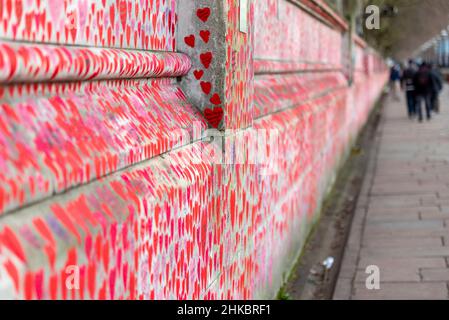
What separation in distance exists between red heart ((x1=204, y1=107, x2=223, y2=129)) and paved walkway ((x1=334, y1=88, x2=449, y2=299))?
200cm

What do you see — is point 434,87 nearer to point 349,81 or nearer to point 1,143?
point 349,81

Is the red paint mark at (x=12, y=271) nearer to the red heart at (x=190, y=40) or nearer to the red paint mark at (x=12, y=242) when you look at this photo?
the red paint mark at (x=12, y=242)

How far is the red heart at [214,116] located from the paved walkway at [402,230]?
6.56 ft

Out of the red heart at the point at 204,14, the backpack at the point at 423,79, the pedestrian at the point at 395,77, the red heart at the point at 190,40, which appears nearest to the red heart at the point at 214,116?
the red heart at the point at 190,40

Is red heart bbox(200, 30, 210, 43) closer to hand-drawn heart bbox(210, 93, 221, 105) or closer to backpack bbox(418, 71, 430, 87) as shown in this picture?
hand-drawn heart bbox(210, 93, 221, 105)

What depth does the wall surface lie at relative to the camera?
2084mm

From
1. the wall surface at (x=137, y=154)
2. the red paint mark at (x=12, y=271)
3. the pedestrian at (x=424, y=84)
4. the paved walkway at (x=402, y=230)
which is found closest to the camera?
the red paint mark at (x=12, y=271)

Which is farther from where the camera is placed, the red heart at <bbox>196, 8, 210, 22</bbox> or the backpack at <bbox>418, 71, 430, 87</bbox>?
the backpack at <bbox>418, 71, 430, 87</bbox>

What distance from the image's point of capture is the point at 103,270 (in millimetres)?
2383

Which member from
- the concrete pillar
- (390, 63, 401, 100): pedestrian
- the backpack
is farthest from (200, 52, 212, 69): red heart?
(390, 63, 401, 100): pedestrian

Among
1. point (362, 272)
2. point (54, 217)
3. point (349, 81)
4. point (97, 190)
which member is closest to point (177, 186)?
point (97, 190)

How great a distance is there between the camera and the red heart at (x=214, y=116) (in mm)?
3955

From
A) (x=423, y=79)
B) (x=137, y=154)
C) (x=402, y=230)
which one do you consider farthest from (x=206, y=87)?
(x=423, y=79)
